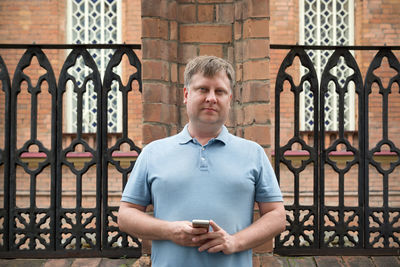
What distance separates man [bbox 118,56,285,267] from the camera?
1546mm

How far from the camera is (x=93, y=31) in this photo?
29.7 ft

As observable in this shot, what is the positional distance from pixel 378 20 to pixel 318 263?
7.56 meters

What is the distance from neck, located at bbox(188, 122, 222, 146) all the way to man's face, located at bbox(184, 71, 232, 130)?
37 mm

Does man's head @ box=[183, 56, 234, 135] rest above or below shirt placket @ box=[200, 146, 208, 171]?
above

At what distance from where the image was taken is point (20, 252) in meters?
3.33


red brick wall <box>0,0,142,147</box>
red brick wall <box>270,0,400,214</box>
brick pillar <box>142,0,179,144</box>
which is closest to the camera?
brick pillar <box>142,0,179,144</box>

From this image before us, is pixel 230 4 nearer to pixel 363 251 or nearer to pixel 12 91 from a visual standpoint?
pixel 12 91

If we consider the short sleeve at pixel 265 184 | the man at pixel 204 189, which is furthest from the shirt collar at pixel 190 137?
the short sleeve at pixel 265 184

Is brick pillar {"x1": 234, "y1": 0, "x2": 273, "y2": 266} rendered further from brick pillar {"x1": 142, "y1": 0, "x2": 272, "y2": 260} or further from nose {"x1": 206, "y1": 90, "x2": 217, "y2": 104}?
nose {"x1": 206, "y1": 90, "x2": 217, "y2": 104}

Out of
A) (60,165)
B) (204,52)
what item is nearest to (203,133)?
(204,52)

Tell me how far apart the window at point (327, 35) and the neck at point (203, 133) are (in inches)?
296

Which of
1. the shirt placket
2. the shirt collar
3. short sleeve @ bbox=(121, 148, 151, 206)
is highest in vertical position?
the shirt collar

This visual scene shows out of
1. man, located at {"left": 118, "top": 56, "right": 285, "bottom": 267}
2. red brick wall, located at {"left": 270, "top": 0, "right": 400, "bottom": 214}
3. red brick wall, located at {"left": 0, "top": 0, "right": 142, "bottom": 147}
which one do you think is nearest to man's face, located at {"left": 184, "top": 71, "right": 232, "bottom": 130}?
man, located at {"left": 118, "top": 56, "right": 285, "bottom": 267}

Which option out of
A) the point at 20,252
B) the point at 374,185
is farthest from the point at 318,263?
the point at 374,185
